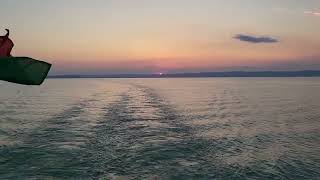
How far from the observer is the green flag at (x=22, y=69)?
15469mm

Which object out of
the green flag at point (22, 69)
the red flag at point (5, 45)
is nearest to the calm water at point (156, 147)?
the green flag at point (22, 69)

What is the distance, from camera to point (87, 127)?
83.4 ft

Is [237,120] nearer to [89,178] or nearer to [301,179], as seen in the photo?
[301,179]

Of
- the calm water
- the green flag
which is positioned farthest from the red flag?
Answer: the calm water

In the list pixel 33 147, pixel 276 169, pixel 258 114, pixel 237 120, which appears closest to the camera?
pixel 276 169

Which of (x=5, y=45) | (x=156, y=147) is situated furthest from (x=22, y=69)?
(x=156, y=147)

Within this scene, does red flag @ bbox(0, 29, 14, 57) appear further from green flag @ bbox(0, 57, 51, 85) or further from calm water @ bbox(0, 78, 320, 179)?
calm water @ bbox(0, 78, 320, 179)

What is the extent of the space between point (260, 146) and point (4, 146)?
12.7 metres

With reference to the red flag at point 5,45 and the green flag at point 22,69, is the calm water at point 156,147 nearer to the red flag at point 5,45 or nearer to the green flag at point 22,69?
the green flag at point 22,69

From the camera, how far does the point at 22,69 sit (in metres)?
15.7

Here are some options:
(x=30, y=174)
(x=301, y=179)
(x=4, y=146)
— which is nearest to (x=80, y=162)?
(x=30, y=174)

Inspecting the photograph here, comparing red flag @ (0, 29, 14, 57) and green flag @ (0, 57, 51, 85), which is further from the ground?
red flag @ (0, 29, 14, 57)

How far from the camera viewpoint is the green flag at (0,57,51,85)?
15.5 metres

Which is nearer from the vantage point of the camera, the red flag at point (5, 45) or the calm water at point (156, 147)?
the calm water at point (156, 147)
